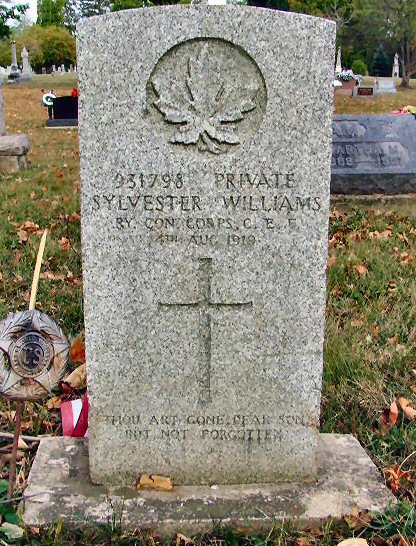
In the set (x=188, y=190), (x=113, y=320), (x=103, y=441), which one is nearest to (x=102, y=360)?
(x=113, y=320)

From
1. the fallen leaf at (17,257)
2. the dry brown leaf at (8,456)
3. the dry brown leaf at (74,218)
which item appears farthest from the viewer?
the dry brown leaf at (74,218)

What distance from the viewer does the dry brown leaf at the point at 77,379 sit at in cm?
368

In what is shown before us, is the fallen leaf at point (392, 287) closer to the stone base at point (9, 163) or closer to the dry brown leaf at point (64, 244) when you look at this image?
the dry brown leaf at point (64, 244)

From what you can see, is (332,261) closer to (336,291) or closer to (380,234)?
(336,291)

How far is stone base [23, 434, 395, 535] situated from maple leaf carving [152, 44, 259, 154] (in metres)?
1.32

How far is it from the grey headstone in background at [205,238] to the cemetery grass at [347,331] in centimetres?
36

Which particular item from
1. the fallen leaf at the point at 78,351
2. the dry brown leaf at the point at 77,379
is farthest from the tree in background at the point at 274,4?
the dry brown leaf at the point at 77,379

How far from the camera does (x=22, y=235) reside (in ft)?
19.4

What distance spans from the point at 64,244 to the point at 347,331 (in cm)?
263

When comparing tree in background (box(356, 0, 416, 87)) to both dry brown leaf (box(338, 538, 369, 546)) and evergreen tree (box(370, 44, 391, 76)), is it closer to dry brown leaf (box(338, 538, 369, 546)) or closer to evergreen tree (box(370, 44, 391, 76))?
evergreen tree (box(370, 44, 391, 76))

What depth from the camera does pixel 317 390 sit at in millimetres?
2738

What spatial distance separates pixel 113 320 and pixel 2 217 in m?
4.36

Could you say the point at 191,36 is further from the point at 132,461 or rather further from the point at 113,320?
the point at 132,461

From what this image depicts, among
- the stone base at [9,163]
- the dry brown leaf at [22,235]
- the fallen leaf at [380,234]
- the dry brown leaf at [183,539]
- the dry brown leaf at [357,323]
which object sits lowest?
the dry brown leaf at [183,539]
